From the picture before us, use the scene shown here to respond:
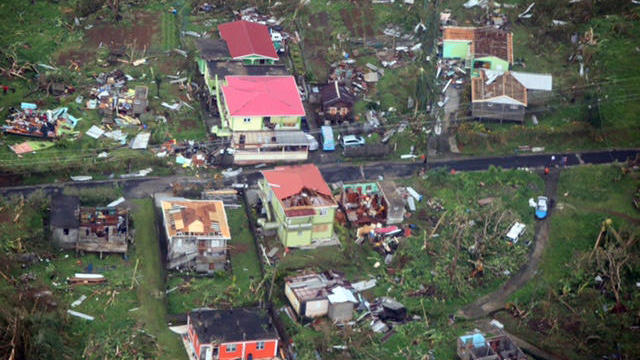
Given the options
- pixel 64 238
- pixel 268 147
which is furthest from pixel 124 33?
pixel 64 238

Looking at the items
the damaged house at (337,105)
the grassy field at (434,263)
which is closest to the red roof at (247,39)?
the damaged house at (337,105)

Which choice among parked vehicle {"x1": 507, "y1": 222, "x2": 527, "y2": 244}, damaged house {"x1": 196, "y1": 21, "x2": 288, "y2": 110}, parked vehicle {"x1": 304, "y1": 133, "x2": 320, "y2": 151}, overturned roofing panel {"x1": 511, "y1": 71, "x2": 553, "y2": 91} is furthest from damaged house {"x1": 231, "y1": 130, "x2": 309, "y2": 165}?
overturned roofing panel {"x1": 511, "y1": 71, "x2": 553, "y2": 91}

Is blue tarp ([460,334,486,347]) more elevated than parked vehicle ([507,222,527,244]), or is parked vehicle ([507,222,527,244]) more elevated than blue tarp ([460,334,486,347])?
parked vehicle ([507,222,527,244])

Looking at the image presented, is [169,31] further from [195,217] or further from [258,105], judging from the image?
[195,217]

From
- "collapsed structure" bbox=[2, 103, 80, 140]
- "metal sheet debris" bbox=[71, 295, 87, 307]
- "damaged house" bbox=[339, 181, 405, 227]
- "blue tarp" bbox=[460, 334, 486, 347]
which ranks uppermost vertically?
"collapsed structure" bbox=[2, 103, 80, 140]

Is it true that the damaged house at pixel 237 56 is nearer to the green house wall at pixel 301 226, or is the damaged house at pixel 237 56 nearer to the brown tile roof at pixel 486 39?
the green house wall at pixel 301 226

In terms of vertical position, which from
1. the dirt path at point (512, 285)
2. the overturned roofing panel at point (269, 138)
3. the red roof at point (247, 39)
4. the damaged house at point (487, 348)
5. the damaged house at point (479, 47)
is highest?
the red roof at point (247, 39)

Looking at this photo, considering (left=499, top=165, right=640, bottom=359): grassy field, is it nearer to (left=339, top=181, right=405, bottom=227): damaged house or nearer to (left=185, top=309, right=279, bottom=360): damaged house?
(left=339, top=181, right=405, bottom=227): damaged house
